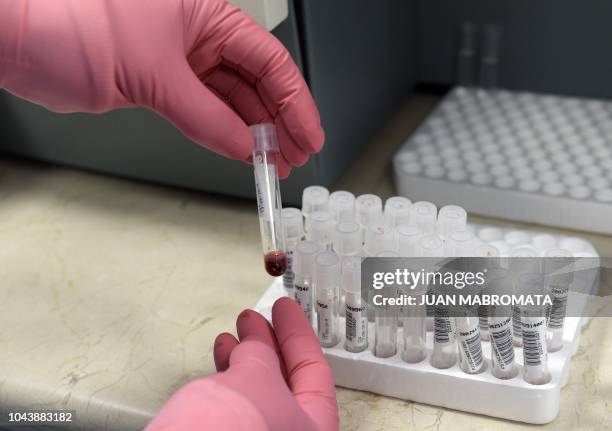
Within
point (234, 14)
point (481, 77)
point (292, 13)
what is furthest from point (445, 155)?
point (234, 14)

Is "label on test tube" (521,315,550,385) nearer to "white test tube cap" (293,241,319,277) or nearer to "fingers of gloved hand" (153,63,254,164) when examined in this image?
"white test tube cap" (293,241,319,277)

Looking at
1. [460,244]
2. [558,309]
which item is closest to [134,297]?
[460,244]

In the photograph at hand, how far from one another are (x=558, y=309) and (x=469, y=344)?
0.12m

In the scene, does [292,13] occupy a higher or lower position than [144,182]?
higher

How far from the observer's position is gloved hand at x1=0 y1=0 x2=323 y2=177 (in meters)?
0.88

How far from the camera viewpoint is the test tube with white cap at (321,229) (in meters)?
1.04

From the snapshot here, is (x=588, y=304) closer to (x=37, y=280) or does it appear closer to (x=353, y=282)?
(x=353, y=282)

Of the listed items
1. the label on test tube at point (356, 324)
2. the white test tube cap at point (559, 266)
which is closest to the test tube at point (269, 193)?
the label on test tube at point (356, 324)

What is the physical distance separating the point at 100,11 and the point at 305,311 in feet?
1.39

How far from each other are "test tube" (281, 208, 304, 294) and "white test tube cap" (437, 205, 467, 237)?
0.18m

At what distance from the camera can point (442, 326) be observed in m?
0.92

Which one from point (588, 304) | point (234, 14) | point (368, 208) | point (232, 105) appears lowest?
point (588, 304)

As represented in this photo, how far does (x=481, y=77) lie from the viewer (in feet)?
5.05

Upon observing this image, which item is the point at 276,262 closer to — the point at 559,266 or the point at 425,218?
the point at 425,218
